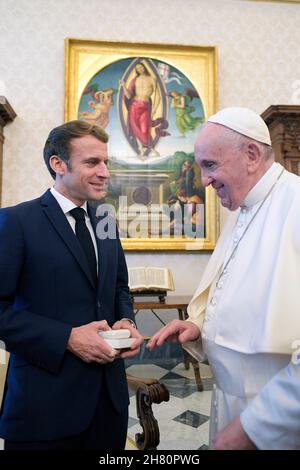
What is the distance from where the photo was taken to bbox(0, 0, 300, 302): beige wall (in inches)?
225

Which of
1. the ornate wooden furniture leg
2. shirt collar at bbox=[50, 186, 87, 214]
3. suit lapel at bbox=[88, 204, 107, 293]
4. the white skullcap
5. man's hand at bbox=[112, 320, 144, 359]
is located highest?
the white skullcap

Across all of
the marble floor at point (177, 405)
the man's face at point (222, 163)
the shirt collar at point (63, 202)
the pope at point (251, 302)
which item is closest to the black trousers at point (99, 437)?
the pope at point (251, 302)

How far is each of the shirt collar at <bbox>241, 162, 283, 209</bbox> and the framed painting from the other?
4.10m

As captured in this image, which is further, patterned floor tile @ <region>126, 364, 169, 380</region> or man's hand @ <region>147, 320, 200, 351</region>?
patterned floor tile @ <region>126, 364, 169, 380</region>

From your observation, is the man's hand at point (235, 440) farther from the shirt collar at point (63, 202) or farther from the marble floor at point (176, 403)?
the marble floor at point (176, 403)

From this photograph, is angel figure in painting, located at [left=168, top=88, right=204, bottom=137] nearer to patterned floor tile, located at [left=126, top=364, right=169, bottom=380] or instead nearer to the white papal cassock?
patterned floor tile, located at [left=126, top=364, right=169, bottom=380]

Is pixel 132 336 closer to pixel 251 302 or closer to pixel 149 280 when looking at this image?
pixel 251 302

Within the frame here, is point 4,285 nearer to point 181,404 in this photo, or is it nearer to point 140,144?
point 181,404

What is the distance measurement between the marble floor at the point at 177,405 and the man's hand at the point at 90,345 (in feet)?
6.55

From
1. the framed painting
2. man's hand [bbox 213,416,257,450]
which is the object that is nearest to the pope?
man's hand [bbox 213,416,257,450]

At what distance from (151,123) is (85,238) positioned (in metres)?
4.48

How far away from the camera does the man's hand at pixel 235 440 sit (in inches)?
45.7

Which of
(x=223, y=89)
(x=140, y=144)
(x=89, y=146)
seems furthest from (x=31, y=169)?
(x=89, y=146)

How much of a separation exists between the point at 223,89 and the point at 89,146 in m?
4.81
